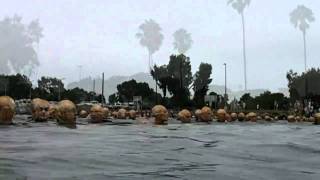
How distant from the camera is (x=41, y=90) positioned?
140750 mm

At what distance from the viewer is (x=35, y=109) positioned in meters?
24.4

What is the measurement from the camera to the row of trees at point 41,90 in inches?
5064

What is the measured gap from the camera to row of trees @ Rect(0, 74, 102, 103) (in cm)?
12862

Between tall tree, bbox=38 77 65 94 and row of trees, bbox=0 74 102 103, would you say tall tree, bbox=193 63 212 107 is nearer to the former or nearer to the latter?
row of trees, bbox=0 74 102 103

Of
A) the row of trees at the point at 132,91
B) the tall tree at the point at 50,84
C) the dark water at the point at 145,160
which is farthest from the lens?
the tall tree at the point at 50,84

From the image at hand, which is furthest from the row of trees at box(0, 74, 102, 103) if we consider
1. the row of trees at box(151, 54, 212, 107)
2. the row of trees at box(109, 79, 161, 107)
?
the row of trees at box(151, 54, 212, 107)

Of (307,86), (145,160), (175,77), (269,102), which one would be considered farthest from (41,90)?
(145,160)

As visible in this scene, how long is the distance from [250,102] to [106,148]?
103m

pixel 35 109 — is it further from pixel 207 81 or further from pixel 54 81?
pixel 54 81

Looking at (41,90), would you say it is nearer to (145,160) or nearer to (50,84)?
(50,84)

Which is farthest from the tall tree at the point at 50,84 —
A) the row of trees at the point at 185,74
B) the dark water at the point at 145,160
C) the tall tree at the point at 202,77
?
the dark water at the point at 145,160

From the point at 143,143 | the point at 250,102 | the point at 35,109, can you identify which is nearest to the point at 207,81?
the point at 250,102

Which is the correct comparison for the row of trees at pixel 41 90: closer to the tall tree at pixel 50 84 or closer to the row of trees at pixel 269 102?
the tall tree at pixel 50 84

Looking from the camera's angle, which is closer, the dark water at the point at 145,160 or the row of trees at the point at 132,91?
the dark water at the point at 145,160
